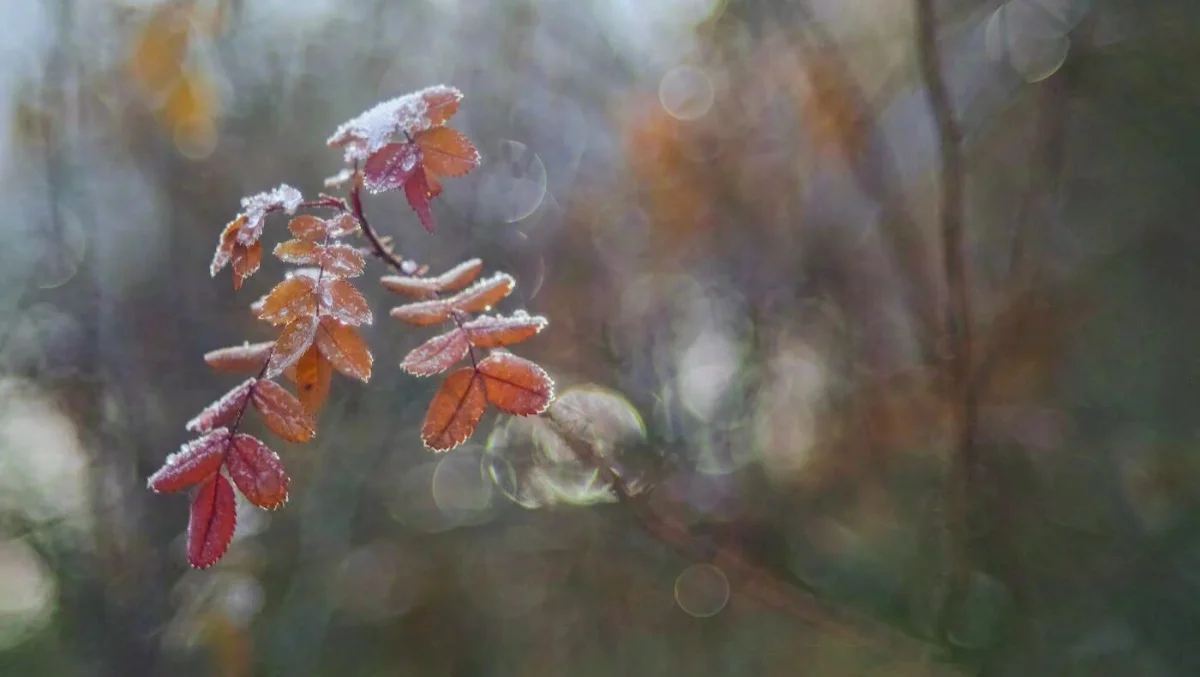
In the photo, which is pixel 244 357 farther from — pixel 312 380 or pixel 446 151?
pixel 446 151

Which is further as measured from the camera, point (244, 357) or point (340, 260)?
point (244, 357)

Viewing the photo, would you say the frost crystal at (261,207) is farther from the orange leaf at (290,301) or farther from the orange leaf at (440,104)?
the orange leaf at (440,104)

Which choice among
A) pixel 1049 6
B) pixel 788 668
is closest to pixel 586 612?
pixel 788 668

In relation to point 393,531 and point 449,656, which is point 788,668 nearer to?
point 449,656

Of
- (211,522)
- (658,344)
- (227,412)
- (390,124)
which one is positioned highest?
(390,124)

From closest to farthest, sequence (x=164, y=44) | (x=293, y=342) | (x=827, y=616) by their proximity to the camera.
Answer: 1. (x=293, y=342)
2. (x=164, y=44)
3. (x=827, y=616)

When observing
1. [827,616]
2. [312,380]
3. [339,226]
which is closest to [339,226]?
[339,226]

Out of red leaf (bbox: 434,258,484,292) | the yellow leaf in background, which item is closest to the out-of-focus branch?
red leaf (bbox: 434,258,484,292)
